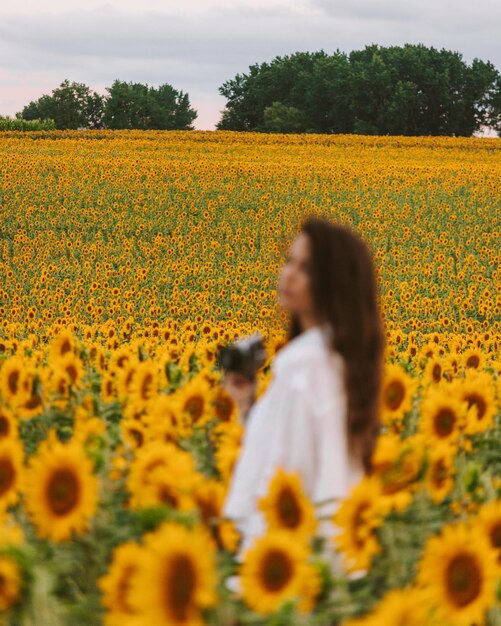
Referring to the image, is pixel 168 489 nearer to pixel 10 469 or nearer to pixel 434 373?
pixel 10 469

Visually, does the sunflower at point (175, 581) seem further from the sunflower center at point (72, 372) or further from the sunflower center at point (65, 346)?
the sunflower center at point (65, 346)

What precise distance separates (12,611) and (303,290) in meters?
1.18

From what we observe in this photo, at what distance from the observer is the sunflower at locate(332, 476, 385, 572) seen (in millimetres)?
2549

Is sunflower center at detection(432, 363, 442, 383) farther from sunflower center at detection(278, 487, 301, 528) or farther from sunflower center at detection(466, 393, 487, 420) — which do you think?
sunflower center at detection(278, 487, 301, 528)

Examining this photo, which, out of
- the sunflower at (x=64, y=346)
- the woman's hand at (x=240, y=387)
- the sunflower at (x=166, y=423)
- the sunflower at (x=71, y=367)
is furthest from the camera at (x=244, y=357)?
the sunflower at (x=64, y=346)

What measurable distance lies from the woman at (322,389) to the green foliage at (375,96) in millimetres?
61371

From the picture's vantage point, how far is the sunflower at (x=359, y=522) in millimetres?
2549

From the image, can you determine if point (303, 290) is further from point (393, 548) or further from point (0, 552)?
point (0, 552)

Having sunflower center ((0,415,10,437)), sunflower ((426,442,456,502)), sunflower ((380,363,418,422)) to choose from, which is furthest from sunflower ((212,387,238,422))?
sunflower ((426,442,456,502))

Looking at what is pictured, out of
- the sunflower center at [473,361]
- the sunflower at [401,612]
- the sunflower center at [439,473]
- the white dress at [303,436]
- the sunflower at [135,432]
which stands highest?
the white dress at [303,436]

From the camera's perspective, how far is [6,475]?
2848mm

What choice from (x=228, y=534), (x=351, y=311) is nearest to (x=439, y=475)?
(x=351, y=311)

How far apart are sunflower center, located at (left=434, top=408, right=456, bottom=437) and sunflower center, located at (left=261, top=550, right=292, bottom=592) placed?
5.34ft

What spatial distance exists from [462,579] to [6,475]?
133cm
